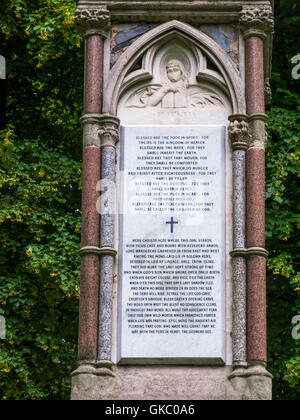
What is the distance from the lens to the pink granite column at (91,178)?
10820 mm

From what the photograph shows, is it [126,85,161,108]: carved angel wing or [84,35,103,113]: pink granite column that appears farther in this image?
[126,85,161,108]: carved angel wing

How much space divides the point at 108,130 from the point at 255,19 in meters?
1.98

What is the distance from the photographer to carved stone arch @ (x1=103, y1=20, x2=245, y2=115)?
37.9 ft

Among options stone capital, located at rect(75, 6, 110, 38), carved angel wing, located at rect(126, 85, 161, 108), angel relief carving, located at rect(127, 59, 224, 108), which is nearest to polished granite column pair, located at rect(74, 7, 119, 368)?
stone capital, located at rect(75, 6, 110, 38)

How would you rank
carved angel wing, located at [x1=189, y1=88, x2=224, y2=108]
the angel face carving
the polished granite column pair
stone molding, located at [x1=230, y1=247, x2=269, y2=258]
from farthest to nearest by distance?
the angel face carving
carved angel wing, located at [x1=189, y1=88, x2=224, y2=108]
stone molding, located at [x1=230, y1=247, x2=269, y2=258]
the polished granite column pair

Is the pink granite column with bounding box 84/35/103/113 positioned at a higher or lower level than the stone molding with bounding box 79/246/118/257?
higher

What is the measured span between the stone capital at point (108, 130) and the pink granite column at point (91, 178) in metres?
0.05

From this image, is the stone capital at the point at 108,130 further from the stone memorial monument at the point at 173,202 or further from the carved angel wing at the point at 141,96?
the carved angel wing at the point at 141,96

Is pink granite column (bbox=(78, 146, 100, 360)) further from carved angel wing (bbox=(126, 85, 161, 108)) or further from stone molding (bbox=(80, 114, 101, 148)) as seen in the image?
carved angel wing (bbox=(126, 85, 161, 108))

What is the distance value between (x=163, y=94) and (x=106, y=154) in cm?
96

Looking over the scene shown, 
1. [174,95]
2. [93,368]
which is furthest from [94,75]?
[93,368]

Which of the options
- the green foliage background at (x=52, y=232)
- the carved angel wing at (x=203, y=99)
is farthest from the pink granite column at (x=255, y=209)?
the green foliage background at (x=52, y=232)

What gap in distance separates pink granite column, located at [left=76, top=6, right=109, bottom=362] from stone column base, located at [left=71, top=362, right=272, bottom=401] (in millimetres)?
241

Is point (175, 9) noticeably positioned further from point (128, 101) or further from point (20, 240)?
point (20, 240)
